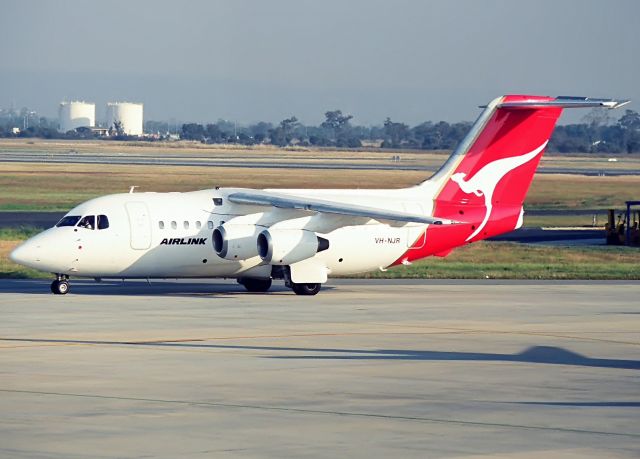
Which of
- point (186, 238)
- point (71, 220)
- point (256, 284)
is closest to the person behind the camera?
point (71, 220)

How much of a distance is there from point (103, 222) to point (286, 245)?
4.94 metres

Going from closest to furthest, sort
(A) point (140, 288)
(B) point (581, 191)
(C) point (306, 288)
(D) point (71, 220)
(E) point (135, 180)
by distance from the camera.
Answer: (D) point (71, 220) < (C) point (306, 288) < (A) point (140, 288) < (E) point (135, 180) < (B) point (581, 191)

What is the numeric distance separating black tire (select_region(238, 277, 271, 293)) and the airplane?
41 mm

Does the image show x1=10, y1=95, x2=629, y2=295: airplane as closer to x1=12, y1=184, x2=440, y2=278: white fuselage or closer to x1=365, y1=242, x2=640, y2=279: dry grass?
x1=12, y1=184, x2=440, y2=278: white fuselage

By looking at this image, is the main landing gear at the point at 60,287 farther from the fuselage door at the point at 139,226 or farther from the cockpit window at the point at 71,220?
the fuselage door at the point at 139,226

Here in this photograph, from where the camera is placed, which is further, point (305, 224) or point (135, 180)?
point (135, 180)

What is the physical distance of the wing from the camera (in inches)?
1395

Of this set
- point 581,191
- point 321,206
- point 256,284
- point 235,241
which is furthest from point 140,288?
point 581,191

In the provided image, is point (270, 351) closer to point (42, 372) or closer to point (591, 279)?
point (42, 372)

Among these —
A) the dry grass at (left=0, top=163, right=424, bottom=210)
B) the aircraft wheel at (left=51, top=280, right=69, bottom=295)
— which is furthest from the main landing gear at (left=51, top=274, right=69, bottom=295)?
the dry grass at (left=0, top=163, right=424, bottom=210)

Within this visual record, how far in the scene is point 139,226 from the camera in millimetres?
35562

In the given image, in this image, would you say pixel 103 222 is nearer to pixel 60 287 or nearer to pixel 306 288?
pixel 60 287

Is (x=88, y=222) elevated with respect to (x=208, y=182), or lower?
elevated

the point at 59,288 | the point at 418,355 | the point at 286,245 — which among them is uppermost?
the point at 286,245
